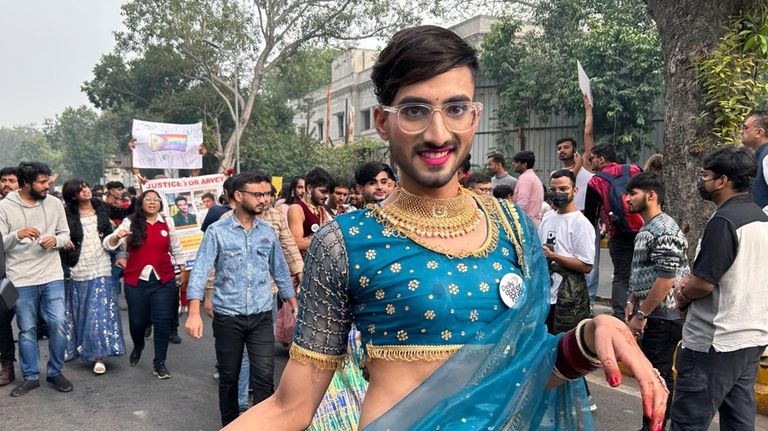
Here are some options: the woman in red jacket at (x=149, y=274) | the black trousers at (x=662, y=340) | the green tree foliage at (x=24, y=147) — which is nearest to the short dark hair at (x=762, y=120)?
the black trousers at (x=662, y=340)

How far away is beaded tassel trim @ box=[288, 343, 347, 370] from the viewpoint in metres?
1.44

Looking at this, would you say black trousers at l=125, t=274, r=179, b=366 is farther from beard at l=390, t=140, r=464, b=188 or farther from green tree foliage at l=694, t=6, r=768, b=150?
green tree foliage at l=694, t=6, r=768, b=150

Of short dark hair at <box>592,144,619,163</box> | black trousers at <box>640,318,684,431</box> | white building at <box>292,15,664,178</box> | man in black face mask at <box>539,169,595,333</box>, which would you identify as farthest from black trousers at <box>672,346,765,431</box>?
white building at <box>292,15,664,178</box>

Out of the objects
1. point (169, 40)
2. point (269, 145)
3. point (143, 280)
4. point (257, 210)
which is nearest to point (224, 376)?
point (257, 210)

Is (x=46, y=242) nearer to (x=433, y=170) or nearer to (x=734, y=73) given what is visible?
Result: (x=433, y=170)

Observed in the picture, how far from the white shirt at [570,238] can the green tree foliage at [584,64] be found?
10.6 m

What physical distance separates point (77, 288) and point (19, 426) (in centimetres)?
168

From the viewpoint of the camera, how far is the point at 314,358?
4.74 feet

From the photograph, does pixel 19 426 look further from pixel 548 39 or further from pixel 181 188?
pixel 548 39

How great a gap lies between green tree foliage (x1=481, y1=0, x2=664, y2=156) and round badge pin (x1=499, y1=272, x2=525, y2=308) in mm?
13828

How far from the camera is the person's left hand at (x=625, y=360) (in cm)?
106

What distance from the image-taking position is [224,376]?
13.2 ft

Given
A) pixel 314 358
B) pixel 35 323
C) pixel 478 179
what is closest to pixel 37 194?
pixel 35 323

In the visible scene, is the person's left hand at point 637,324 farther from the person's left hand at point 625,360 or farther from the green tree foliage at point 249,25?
the green tree foliage at point 249,25
